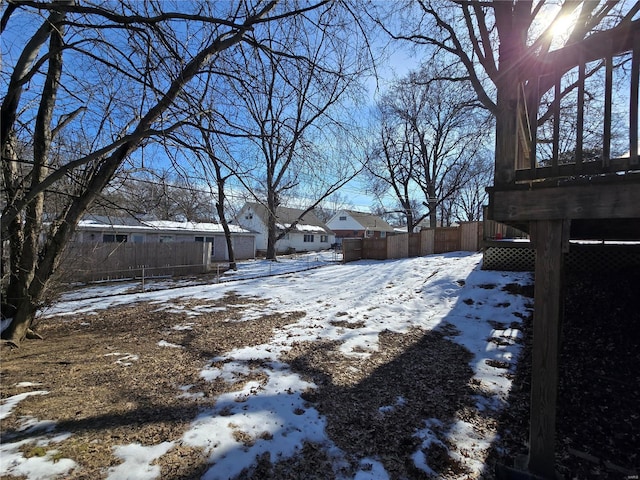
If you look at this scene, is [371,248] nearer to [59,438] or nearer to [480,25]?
[480,25]

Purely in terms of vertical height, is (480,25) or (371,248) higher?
(480,25)

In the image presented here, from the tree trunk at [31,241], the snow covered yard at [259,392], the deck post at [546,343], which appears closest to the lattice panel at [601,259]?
the snow covered yard at [259,392]

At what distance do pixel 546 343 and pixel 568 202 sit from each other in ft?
3.33

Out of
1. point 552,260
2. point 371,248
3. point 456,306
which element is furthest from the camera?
point 371,248

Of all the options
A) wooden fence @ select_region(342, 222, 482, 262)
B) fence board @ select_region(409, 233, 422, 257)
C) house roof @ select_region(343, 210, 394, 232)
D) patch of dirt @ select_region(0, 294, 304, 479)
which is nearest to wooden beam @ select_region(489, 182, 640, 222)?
patch of dirt @ select_region(0, 294, 304, 479)

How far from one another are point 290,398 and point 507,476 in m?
1.97

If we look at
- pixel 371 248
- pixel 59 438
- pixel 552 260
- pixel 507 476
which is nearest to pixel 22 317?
pixel 59 438

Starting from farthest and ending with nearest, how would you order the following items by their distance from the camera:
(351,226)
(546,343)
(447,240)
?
(351,226)
(447,240)
(546,343)

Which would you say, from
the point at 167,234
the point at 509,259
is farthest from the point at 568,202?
the point at 167,234

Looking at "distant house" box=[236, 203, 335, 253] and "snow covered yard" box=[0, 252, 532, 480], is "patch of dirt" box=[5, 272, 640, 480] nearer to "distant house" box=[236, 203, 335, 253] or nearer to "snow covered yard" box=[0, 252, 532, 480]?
"snow covered yard" box=[0, 252, 532, 480]

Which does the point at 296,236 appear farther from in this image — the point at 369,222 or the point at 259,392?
the point at 259,392

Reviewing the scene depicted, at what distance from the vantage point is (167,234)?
1973 centimetres

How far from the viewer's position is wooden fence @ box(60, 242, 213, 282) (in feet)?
42.0

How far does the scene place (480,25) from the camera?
988 cm
